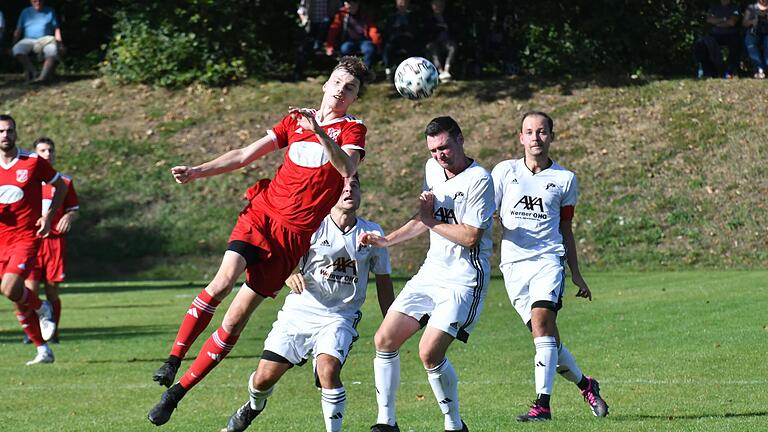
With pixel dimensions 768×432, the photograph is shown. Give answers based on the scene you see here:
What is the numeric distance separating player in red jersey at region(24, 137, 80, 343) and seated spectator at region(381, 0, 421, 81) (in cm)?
1332

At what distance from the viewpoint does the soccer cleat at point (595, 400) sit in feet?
31.6

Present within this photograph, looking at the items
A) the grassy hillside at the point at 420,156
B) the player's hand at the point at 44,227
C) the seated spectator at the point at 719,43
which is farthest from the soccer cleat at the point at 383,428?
the seated spectator at the point at 719,43

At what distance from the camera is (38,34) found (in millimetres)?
31703

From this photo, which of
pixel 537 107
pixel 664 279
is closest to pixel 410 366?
pixel 664 279

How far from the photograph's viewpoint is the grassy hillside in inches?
1007

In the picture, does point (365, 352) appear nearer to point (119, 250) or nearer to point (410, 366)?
point (410, 366)

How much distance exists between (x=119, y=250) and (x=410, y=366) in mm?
14583

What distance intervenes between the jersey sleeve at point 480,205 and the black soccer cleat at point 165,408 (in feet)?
7.12

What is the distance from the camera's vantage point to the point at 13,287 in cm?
1348

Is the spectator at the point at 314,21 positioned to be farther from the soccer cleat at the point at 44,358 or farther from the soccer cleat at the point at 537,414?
the soccer cleat at the point at 537,414

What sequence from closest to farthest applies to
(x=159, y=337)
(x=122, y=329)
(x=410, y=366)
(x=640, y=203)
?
(x=410, y=366) < (x=159, y=337) < (x=122, y=329) < (x=640, y=203)

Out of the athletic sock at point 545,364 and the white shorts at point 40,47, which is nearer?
the athletic sock at point 545,364

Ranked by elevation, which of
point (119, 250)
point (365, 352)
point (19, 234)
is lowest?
point (119, 250)

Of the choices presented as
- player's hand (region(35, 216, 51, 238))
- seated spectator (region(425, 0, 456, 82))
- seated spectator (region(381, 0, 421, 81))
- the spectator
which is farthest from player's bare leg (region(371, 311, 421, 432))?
the spectator
